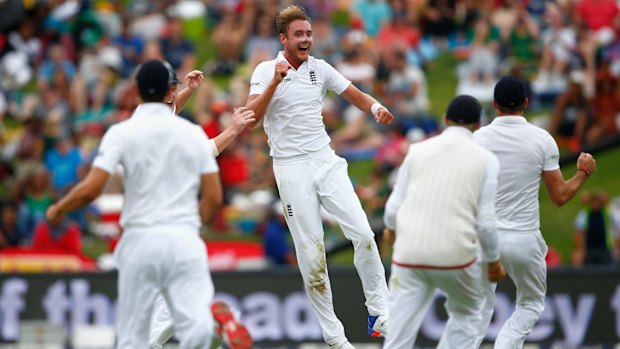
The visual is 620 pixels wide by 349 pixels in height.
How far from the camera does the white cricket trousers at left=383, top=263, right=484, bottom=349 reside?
33.6ft

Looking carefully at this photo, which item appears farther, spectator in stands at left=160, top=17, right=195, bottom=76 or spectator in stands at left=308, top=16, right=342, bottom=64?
spectator in stands at left=160, top=17, right=195, bottom=76

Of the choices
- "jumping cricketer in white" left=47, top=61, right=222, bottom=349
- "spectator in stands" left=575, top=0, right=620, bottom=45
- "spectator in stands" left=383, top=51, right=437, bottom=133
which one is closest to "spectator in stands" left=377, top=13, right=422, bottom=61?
"spectator in stands" left=383, top=51, right=437, bottom=133

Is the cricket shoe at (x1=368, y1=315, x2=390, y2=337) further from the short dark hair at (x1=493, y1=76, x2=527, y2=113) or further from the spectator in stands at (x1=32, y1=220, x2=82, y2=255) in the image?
the spectator in stands at (x1=32, y1=220, x2=82, y2=255)

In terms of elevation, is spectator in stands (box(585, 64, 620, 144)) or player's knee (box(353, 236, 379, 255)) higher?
spectator in stands (box(585, 64, 620, 144))

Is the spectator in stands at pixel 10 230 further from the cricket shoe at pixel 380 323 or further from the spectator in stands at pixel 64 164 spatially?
the cricket shoe at pixel 380 323

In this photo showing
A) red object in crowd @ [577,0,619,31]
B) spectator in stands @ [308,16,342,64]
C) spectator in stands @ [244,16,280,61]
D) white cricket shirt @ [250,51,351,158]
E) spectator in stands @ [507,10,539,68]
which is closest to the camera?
white cricket shirt @ [250,51,351,158]

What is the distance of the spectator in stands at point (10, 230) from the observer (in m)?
21.6

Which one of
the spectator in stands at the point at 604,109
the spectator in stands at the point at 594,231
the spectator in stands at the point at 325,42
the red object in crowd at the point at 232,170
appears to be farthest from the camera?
the spectator in stands at the point at 325,42

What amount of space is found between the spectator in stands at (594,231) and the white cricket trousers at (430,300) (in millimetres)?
9192

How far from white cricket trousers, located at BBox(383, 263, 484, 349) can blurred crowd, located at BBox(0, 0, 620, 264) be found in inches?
379

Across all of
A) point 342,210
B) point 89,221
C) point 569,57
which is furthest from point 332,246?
point 342,210

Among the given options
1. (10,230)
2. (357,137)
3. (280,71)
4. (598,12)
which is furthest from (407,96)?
(280,71)

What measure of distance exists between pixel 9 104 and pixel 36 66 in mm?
1370

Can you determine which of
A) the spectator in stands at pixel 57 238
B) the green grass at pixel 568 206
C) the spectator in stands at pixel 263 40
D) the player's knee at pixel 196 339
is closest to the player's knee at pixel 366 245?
the player's knee at pixel 196 339
